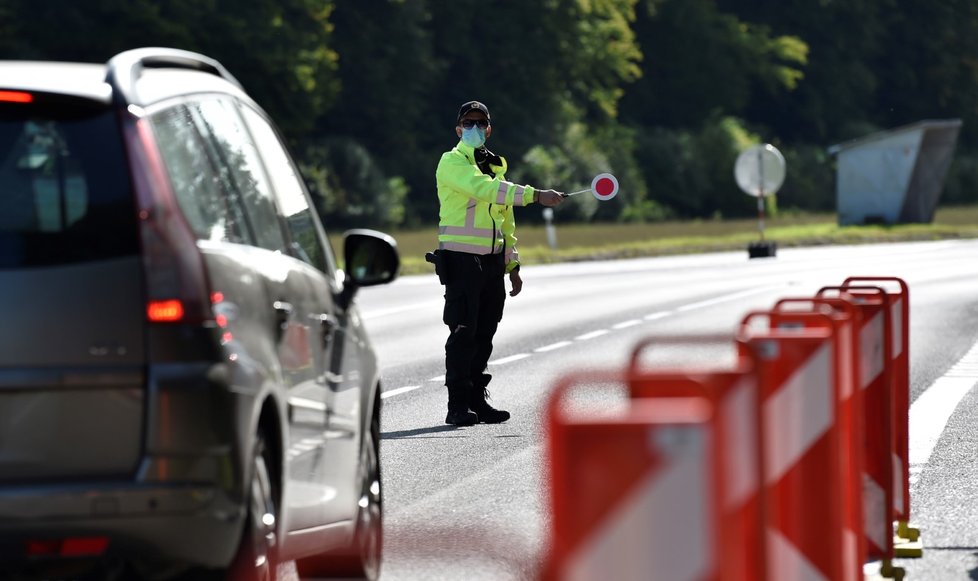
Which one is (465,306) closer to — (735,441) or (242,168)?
(242,168)

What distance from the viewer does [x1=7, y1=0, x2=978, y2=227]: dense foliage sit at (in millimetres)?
58531

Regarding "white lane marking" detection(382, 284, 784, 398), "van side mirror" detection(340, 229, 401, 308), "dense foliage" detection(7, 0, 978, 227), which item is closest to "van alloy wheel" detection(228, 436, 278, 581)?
"van side mirror" detection(340, 229, 401, 308)

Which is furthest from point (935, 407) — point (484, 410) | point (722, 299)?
point (722, 299)

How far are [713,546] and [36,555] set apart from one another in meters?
1.99

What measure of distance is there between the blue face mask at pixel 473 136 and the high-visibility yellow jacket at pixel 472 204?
40 mm

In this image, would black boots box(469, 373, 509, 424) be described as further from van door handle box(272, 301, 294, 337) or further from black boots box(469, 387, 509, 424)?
van door handle box(272, 301, 294, 337)

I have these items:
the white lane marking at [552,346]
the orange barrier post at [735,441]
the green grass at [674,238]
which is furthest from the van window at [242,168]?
the green grass at [674,238]

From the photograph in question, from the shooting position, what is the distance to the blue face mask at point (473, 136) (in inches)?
496

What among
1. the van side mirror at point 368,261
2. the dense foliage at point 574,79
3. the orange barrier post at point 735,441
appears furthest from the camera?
the dense foliage at point 574,79

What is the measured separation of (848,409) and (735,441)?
2.07 m

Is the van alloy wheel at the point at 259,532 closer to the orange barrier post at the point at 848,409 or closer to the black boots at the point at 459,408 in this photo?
the orange barrier post at the point at 848,409

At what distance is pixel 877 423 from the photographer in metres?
7.55

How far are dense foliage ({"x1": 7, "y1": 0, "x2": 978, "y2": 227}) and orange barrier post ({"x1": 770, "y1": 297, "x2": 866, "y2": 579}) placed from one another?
47400 millimetres

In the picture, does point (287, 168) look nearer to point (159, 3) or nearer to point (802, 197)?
point (159, 3)
